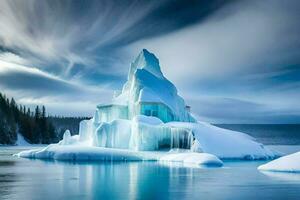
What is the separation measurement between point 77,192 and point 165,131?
3294cm

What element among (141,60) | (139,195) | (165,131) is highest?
(141,60)

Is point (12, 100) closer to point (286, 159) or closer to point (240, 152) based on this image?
point (240, 152)

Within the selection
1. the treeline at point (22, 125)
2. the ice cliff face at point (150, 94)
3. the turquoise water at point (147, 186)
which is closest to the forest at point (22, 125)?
the treeline at point (22, 125)

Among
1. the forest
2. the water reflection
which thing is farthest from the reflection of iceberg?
the forest

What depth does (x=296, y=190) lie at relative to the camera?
25.7 meters

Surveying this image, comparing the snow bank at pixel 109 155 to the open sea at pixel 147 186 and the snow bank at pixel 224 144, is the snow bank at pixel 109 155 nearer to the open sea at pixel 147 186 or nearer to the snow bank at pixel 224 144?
the snow bank at pixel 224 144

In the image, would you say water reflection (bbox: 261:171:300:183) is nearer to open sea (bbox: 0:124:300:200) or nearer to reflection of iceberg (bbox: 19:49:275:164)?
open sea (bbox: 0:124:300:200)

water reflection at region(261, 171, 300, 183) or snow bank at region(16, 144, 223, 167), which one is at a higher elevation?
snow bank at region(16, 144, 223, 167)

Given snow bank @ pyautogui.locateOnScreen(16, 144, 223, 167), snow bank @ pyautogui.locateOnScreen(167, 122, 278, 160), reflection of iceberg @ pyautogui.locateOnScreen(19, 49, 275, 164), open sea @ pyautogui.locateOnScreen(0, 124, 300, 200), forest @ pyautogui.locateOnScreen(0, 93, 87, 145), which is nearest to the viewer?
open sea @ pyautogui.locateOnScreen(0, 124, 300, 200)

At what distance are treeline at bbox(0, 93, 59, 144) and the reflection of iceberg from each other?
62366mm

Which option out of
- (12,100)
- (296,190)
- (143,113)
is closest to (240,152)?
(143,113)

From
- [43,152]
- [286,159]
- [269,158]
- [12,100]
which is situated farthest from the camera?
[12,100]

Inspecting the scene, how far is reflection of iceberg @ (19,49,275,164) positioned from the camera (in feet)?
172

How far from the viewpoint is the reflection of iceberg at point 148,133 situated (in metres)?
52.6
